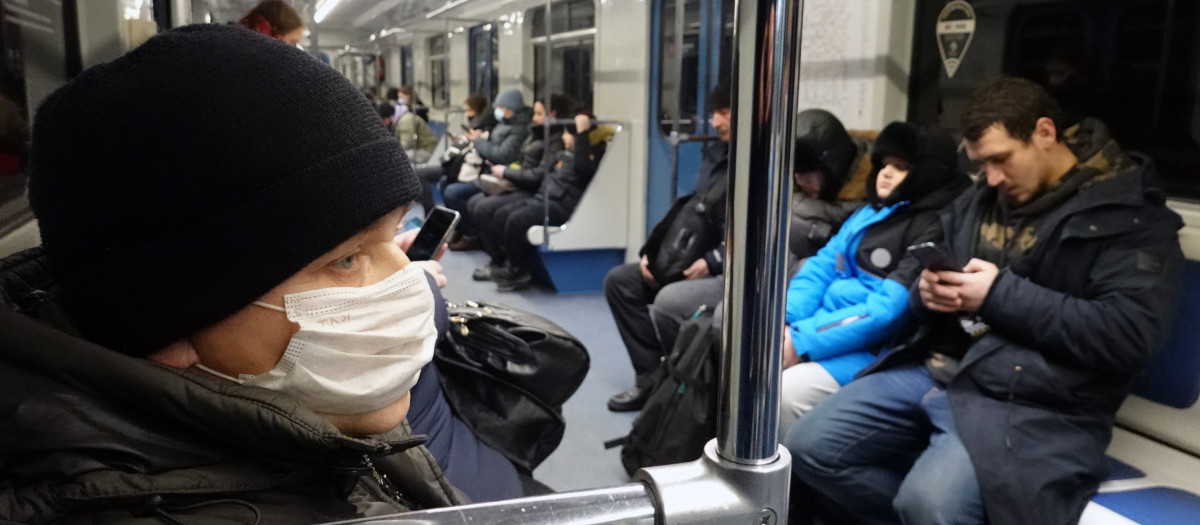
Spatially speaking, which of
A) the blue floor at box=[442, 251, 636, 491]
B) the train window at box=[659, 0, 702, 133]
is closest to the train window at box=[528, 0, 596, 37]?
the train window at box=[659, 0, 702, 133]

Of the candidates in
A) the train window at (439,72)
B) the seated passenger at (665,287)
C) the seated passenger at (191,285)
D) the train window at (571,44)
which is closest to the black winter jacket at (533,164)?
the train window at (571,44)

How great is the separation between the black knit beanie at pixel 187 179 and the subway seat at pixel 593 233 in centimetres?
493

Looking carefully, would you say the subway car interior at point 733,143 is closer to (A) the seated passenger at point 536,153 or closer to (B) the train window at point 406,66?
(A) the seated passenger at point 536,153

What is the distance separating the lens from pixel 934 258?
2281mm

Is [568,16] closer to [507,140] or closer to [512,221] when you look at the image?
[507,140]

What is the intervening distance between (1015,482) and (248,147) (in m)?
1.87

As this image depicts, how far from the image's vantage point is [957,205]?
2.53 meters

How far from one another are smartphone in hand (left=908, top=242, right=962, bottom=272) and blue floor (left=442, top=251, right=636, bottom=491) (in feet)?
3.38

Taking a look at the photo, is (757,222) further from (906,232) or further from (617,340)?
(617,340)

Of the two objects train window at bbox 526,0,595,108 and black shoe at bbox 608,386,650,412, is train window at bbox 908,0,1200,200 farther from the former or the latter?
train window at bbox 526,0,595,108

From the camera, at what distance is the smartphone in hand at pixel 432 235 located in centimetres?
211

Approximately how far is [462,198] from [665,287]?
15.0 feet

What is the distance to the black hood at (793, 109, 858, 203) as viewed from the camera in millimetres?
3258

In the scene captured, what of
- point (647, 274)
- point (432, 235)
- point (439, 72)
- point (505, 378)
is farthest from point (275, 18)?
point (439, 72)
